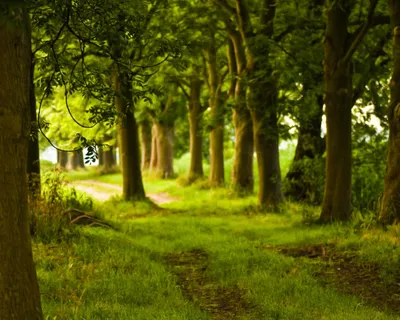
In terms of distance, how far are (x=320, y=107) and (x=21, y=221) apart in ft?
47.1

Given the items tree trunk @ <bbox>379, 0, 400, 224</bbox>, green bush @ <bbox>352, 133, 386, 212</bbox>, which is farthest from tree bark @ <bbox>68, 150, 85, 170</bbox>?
tree trunk @ <bbox>379, 0, 400, 224</bbox>

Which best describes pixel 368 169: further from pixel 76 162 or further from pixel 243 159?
pixel 76 162

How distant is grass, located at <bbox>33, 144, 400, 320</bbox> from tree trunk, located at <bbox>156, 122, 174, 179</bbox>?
18.1 metres

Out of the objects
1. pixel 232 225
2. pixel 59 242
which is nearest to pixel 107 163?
pixel 232 225

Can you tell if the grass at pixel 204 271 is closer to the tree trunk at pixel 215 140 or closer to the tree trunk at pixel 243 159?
the tree trunk at pixel 243 159

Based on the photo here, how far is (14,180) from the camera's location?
4.33 meters

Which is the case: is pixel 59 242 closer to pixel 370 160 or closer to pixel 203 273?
pixel 203 273

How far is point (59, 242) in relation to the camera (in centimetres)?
941

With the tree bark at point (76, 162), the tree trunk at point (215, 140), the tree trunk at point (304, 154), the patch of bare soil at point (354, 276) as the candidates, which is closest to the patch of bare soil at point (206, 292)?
the patch of bare soil at point (354, 276)

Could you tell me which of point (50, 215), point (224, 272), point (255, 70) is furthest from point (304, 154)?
point (224, 272)

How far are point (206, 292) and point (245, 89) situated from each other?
10428mm

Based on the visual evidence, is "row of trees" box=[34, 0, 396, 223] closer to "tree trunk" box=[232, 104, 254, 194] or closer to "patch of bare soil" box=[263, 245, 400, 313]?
"tree trunk" box=[232, 104, 254, 194]

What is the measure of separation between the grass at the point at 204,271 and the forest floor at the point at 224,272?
0.05 ft

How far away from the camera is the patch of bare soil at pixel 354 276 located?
21.9 feet
